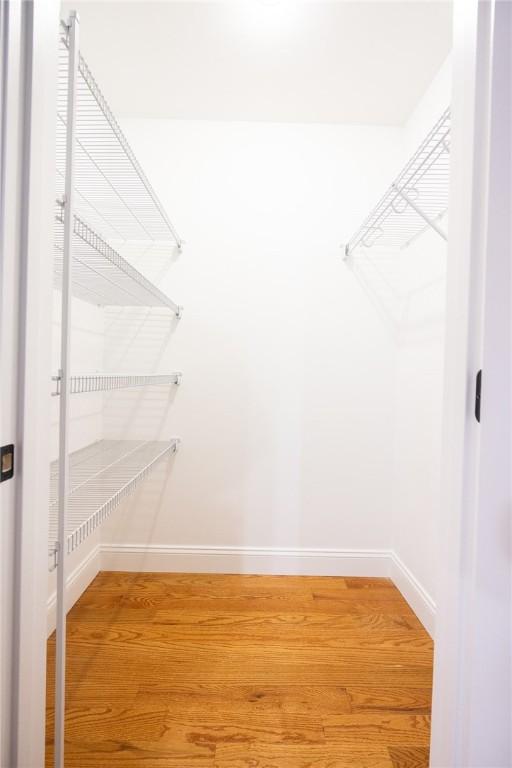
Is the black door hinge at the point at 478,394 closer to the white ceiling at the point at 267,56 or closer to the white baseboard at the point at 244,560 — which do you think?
the white ceiling at the point at 267,56

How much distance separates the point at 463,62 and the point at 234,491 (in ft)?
6.07

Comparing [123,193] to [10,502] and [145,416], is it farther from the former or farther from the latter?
[10,502]

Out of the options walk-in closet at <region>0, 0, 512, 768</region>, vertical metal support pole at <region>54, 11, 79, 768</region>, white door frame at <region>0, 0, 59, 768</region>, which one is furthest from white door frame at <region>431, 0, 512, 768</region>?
vertical metal support pole at <region>54, 11, 79, 768</region>

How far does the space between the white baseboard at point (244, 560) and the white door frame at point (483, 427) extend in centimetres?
155

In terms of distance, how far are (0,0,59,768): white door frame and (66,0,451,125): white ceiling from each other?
1.11 m

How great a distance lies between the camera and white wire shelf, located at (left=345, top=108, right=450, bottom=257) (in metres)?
1.68

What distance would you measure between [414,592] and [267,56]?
2.24m

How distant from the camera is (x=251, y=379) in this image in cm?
212

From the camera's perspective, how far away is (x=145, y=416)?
2.12m

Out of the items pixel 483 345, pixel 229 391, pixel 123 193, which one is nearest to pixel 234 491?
pixel 229 391

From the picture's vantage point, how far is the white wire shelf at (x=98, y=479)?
42.7 inches

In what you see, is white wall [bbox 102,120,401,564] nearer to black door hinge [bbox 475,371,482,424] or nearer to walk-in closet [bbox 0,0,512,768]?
walk-in closet [bbox 0,0,512,768]

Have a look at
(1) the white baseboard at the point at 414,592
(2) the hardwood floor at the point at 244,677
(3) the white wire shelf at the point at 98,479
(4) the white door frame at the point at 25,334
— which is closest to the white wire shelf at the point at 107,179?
(4) the white door frame at the point at 25,334

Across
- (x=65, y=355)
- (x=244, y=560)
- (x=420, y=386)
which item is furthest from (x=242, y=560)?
(x=65, y=355)
